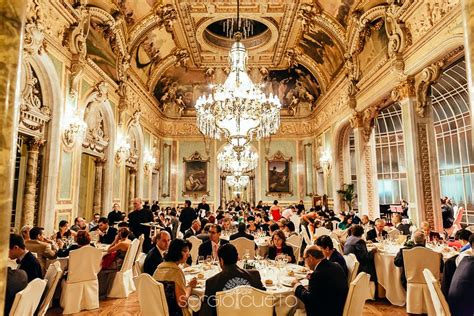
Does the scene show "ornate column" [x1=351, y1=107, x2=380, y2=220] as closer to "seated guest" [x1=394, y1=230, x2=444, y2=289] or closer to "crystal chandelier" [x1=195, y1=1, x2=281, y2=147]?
"crystal chandelier" [x1=195, y1=1, x2=281, y2=147]

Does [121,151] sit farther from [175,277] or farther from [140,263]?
[175,277]

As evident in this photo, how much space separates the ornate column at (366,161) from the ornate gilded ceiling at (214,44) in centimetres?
245

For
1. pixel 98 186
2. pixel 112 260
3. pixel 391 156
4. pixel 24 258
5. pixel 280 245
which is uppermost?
pixel 391 156

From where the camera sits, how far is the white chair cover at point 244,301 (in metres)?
2.32

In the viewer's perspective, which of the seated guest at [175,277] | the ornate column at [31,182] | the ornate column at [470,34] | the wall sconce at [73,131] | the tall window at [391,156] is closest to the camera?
the ornate column at [470,34]

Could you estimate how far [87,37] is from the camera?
8.35m

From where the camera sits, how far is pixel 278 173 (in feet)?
55.9

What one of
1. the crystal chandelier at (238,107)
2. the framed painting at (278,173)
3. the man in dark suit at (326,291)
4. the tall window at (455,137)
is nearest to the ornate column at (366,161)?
the crystal chandelier at (238,107)

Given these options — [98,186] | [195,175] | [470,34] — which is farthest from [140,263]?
[195,175]

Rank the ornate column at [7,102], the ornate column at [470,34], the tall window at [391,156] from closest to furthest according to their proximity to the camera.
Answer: the ornate column at [7,102], the ornate column at [470,34], the tall window at [391,156]

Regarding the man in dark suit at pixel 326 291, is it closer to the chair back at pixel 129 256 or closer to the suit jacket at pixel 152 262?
the suit jacket at pixel 152 262

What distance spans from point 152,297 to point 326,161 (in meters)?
12.6

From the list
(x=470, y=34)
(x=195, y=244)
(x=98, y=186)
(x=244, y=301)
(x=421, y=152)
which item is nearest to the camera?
(x=470, y=34)

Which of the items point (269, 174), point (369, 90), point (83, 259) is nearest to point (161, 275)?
point (83, 259)
